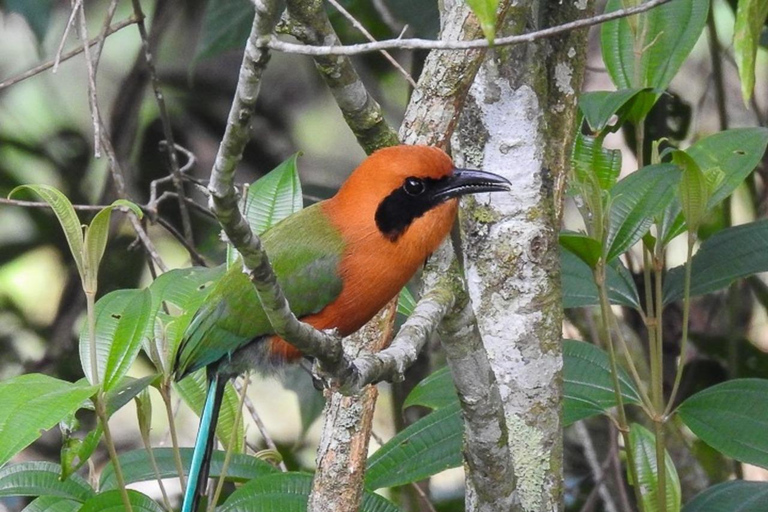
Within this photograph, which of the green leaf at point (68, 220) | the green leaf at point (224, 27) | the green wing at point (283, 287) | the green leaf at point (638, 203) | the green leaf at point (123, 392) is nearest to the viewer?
the green leaf at point (68, 220)

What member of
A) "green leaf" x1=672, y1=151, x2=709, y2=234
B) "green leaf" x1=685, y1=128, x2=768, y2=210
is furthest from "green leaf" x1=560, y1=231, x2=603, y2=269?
"green leaf" x1=685, y1=128, x2=768, y2=210

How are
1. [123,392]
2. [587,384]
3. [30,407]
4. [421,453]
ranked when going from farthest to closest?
[587,384] → [421,453] → [123,392] → [30,407]

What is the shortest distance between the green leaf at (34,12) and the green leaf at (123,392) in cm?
169

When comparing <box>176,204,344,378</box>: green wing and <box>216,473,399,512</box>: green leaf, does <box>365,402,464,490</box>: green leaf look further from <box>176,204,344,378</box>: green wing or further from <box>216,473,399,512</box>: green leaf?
<box>176,204,344,378</box>: green wing

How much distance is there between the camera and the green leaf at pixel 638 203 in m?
2.19

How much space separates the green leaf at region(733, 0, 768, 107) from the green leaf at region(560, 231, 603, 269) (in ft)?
2.19

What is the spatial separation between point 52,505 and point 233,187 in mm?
1247

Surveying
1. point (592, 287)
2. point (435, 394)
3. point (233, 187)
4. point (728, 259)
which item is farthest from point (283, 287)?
point (233, 187)

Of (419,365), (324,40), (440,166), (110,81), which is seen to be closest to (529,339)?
(440,166)

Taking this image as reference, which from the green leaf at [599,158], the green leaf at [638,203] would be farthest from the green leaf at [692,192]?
the green leaf at [599,158]

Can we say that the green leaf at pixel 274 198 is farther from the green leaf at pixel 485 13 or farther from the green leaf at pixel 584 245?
the green leaf at pixel 485 13

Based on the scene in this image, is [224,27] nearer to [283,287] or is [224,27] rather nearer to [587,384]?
[283,287]

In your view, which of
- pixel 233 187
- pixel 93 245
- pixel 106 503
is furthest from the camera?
pixel 106 503

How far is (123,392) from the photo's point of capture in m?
1.99
